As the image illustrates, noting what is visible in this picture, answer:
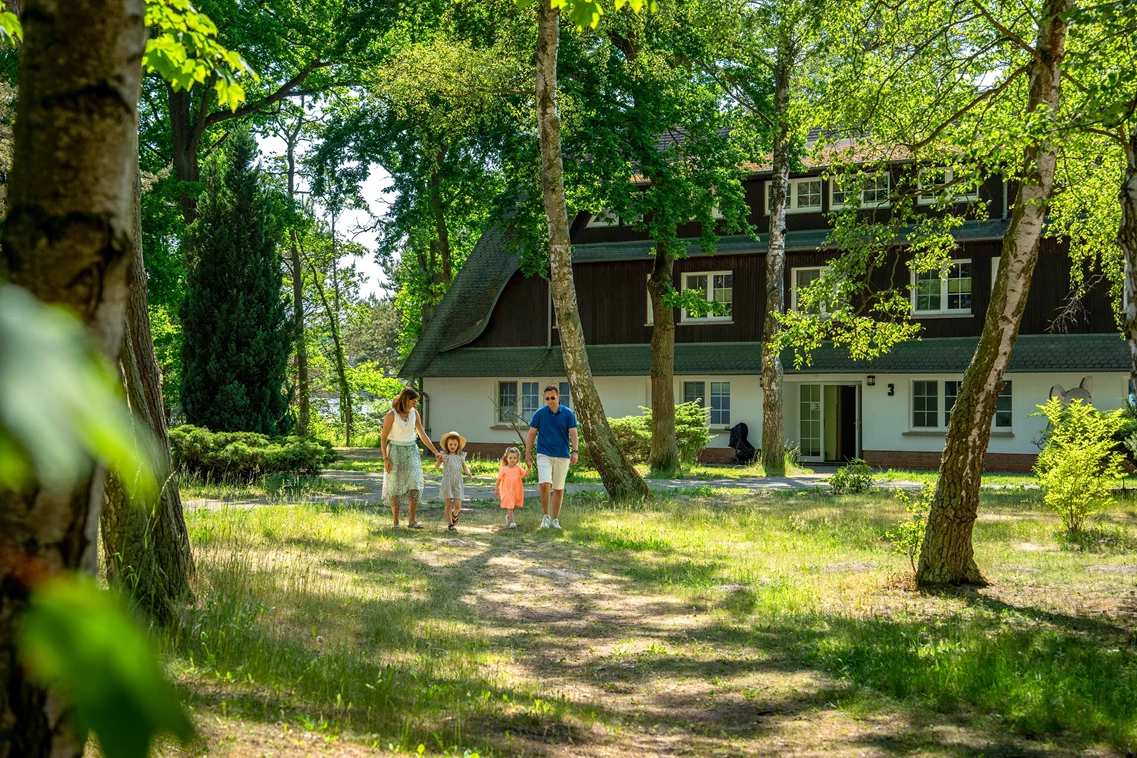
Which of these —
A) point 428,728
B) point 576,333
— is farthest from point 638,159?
point 428,728

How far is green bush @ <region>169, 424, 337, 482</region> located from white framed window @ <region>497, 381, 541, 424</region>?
1765 cm

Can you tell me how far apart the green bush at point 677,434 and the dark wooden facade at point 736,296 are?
187 inches

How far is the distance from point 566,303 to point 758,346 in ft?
55.6

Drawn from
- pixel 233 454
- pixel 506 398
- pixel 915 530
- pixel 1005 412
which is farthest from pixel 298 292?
pixel 915 530

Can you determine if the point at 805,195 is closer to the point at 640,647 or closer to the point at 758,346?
the point at 758,346

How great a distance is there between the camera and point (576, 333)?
18312 mm

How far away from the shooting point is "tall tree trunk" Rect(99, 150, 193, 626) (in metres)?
6.90

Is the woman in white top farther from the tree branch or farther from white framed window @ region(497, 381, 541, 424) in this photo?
white framed window @ region(497, 381, 541, 424)

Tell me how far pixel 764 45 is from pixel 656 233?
5.38 m

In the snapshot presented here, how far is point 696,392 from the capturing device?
3516cm

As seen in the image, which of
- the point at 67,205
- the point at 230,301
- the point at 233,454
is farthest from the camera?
the point at 230,301

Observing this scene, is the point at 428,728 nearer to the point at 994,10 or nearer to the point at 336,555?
the point at 336,555

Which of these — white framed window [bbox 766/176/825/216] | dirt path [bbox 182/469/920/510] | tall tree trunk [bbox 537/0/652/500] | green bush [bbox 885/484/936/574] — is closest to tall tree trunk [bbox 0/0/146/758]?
green bush [bbox 885/484/936/574]

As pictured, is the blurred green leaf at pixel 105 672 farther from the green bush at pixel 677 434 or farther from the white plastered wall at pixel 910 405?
the white plastered wall at pixel 910 405
